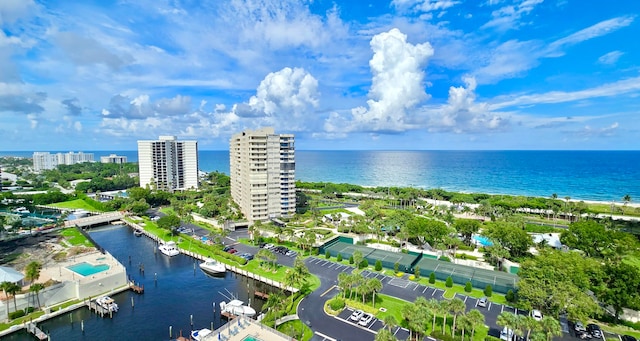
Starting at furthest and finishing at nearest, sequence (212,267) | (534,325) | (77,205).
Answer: (77,205) → (212,267) → (534,325)

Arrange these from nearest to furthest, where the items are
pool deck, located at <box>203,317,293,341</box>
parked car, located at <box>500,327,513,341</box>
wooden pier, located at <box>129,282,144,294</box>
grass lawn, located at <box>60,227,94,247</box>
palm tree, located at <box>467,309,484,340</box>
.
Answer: palm tree, located at <box>467,309,484,340</box>, pool deck, located at <box>203,317,293,341</box>, parked car, located at <box>500,327,513,341</box>, wooden pier, located at <box>129,282,144,294</box>, grass lawn, located at <box>60,227,94,247</box>

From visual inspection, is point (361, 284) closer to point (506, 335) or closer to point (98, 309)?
point (506, 335)

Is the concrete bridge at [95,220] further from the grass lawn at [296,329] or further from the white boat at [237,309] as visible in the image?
the grass lawn at [296,329]

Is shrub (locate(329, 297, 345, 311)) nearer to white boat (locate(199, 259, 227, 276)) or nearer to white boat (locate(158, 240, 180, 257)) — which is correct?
white boat (locate(199, 259, 227, 276))

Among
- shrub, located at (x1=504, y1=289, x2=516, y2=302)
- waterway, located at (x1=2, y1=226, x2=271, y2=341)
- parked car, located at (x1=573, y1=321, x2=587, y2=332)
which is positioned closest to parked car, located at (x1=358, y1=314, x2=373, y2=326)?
waterway, located at (x1=2, y1=226, x2=271, y2=341)

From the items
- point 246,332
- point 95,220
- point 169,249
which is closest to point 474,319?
point 246,332

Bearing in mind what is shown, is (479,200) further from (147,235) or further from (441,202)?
(147,235)

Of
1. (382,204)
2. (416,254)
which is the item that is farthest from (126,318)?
(382,204)
